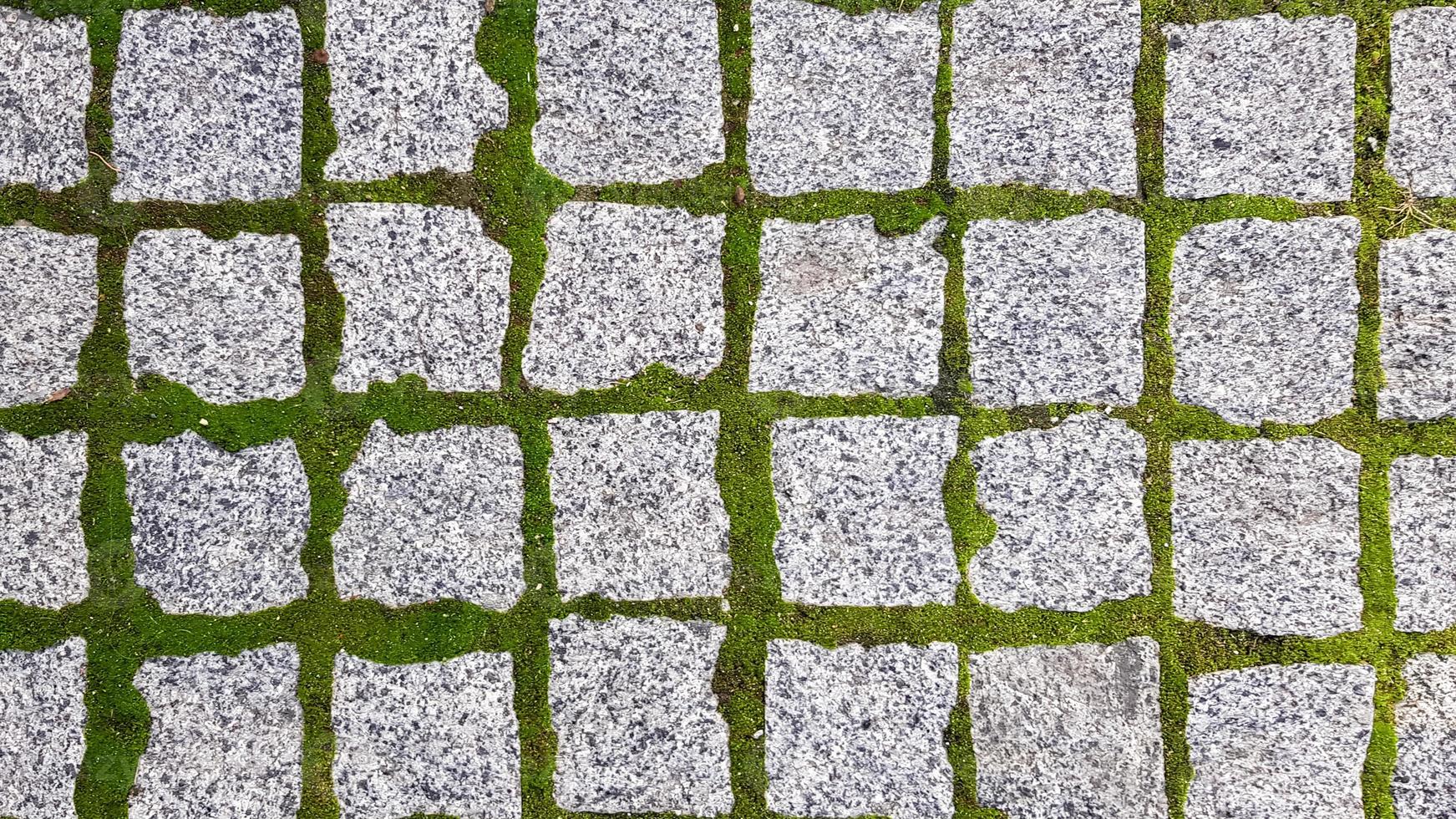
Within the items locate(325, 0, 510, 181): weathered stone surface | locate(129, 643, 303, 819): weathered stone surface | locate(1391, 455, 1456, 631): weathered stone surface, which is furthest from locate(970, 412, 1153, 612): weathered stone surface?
locate(129, 643, 303, 819): weathered stone surface

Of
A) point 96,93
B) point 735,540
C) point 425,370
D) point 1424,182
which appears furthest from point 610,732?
point 1424,182

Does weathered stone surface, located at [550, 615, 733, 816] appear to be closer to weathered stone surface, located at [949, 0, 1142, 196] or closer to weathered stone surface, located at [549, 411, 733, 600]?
weathered stone surface, located at [549, 411, 733, 600]

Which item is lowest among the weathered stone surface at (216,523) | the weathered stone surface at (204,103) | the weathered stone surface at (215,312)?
the weathered stone surface at (216,523)

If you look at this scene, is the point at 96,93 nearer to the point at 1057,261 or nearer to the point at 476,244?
the point at 476,244

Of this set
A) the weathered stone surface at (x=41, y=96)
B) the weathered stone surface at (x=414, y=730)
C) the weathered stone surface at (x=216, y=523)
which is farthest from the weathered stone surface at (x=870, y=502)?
the weathered stone surface at (x=41, y=96)

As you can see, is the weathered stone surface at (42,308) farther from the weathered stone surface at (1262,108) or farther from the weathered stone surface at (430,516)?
the weathered stone surface at (1262,108)

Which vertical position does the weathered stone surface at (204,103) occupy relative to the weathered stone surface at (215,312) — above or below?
above
